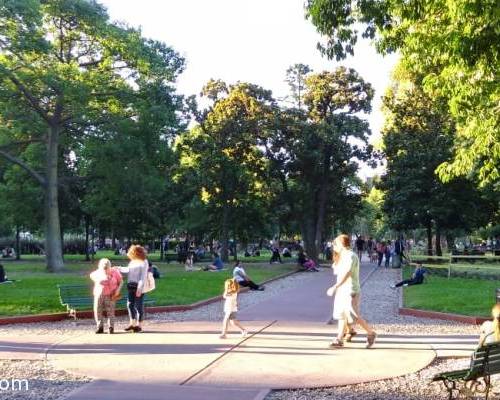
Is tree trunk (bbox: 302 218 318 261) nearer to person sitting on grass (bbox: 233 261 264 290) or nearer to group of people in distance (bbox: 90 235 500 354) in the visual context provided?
person sitting on grass (bbox: 233 261 264 290)

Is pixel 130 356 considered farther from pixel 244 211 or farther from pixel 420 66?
pixel 244 211

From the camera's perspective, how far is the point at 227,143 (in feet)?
136

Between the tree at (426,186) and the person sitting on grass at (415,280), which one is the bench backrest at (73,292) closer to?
the person sitting on grass at (415,280)

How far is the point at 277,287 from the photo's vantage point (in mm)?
23562

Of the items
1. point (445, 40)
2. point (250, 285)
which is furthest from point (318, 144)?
point (445, 40)

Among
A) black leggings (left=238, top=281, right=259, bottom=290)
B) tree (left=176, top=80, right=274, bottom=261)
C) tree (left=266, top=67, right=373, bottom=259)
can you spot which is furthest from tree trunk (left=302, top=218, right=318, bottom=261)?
black leggings (left=238, top=281, right=259, bottom=290)

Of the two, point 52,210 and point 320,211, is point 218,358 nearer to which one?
point 52,210

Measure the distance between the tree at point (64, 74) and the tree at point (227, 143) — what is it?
28.1ft

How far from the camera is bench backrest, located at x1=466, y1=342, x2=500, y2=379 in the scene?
6523 millimetres

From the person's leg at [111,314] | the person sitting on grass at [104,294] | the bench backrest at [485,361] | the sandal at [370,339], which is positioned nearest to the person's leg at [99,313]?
the person sitting on grass at [104,294]

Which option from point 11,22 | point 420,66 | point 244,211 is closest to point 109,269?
point 420,66

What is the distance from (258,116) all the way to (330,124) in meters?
4.49

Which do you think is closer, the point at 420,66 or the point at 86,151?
the point at 420,66

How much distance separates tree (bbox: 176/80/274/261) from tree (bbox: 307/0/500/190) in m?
28.9
